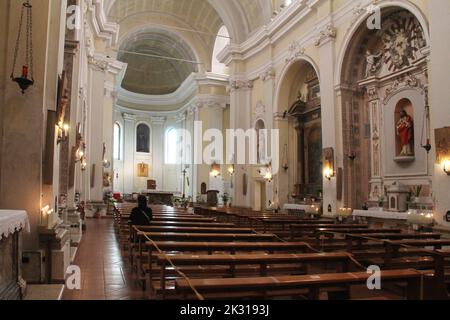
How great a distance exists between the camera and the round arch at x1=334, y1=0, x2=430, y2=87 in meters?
9.88

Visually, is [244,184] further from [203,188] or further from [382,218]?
[382,218]

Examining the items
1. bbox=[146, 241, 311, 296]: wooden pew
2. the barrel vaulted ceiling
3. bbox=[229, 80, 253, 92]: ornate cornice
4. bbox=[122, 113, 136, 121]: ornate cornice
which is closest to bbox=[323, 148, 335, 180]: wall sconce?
bbox=[229, 80, 253, 92]: ornate cornice

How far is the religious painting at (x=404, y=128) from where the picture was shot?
36.7 ft

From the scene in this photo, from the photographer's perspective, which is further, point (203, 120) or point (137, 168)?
point (137, 168)

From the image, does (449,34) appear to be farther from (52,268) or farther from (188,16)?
(188,16)

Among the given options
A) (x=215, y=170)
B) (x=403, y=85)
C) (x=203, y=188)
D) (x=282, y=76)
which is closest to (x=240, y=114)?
(x=282, y=76)

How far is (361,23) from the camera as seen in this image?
481 inches

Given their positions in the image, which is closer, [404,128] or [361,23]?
[404,128]

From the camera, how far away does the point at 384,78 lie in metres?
12.1

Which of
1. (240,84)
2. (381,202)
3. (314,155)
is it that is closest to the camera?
(381,202)

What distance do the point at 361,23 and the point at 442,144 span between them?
16.7ft

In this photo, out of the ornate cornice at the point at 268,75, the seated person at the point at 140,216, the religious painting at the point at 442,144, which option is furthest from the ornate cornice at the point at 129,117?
the religious painting at the point at 442,144
